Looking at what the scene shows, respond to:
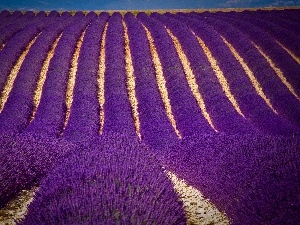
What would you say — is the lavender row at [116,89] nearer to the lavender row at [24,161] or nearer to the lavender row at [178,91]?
the lavender row at [178,91]

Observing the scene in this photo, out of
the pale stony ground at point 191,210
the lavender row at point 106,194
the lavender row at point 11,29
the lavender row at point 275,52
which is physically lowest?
the pale stony ground at point 191,210

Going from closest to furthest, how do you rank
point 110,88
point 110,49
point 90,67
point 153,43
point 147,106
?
1. point 147,106
2. point 110,88
3. point 90,67
4. point 110,49
5. point 153,43

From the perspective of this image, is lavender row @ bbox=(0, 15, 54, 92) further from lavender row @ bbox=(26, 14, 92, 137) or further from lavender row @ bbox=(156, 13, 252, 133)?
lavender row @ bbox=(156, 13, 252, 133)

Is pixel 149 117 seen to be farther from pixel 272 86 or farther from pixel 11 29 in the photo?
pixel 11 29

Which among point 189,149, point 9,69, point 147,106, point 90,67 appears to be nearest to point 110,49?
point 90,67

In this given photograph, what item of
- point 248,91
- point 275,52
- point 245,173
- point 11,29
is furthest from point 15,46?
point 245,173

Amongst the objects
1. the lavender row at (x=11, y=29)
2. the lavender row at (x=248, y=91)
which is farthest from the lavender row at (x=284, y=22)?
the lavender row at (x=11, y=29)

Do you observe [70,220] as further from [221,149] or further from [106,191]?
[221,149]

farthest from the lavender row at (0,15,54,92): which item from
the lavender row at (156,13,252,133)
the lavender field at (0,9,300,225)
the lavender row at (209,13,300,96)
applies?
the lavender row at (209,13,300,96)
